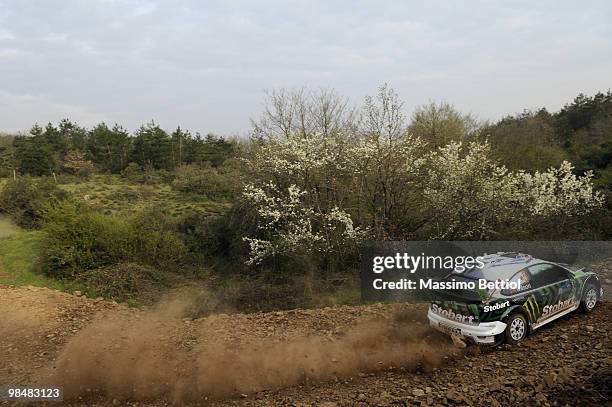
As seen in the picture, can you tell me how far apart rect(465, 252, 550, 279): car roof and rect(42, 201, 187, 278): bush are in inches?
457

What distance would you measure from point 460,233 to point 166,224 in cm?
1311

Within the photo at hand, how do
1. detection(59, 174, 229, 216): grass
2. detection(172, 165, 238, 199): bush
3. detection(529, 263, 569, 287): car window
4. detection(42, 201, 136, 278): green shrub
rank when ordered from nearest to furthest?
detection(529, 263, 569, 287): car window
detection(42, 201, 136, 278): green shrub
detection(59, 174, 229, 216): grass
detection(172, 165, 238, 199): bush

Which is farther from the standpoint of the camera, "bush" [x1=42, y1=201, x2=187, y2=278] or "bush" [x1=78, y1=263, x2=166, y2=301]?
"bush" [x1=42, y1=201, x2=187, y2=278]

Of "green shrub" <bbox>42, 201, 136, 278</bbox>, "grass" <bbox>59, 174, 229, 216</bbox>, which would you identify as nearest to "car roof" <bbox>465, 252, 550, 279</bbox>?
"green shrub" <bbox>42, 201, 136, 278</bbox>

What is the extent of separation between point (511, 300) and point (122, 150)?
132 feet

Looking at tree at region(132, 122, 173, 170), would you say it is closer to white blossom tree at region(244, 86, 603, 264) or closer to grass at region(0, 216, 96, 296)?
grass at region(0, 216, 96, 296)

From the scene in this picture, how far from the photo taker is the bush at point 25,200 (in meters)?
22.1

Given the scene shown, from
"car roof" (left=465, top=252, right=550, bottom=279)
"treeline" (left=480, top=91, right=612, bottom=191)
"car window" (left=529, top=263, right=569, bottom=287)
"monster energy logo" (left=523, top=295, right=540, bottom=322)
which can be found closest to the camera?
"monster energy logo" (left=523, top=295, right=540, bottom=322)

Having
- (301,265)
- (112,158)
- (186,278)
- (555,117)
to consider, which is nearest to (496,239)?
(301,265)

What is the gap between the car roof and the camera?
26.1ft

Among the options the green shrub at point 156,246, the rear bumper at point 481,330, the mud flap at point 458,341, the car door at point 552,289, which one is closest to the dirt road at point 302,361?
the mud flap at point 458,341

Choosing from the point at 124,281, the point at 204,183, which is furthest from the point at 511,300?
the point at 204,183

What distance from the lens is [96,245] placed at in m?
15.0

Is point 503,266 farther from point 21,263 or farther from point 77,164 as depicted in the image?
point 77,164
